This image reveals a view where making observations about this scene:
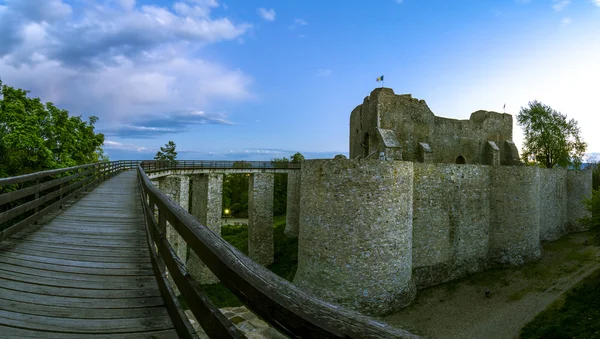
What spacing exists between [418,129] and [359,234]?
11615 mm

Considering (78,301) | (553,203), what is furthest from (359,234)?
(553,203)

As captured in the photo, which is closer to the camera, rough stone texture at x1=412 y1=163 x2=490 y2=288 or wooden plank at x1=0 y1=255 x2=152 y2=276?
wooden plank at x1=0 y1=255 x2=152 y2=276

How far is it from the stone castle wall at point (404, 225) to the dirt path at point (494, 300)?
2.29 feet

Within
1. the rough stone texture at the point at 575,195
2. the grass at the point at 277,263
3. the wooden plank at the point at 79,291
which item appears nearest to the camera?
the wooden plank at the point at 79,291

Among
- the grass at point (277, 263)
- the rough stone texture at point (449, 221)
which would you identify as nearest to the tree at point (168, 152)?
the grass at point (277, 263)

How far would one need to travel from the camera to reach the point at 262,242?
19.9m

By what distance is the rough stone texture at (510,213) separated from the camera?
17.1m

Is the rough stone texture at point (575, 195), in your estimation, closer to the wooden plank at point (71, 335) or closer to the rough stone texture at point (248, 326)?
the rough stone texture at point (248, 326)

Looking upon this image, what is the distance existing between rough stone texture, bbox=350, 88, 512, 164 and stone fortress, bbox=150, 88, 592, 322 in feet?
0.25

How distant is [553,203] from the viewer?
2334 centimetres

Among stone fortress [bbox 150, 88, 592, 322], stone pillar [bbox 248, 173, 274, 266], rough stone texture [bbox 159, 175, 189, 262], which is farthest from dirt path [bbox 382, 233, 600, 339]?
rough stone texture [bbox 159, 175, 189, 262]

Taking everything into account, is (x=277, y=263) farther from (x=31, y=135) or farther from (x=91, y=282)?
(x=91, y=282)

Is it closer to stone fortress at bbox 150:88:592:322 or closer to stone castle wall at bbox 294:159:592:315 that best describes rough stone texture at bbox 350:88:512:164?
stone fortress at bbox 150:88:592:322

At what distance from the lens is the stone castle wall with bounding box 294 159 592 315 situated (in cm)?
1161
